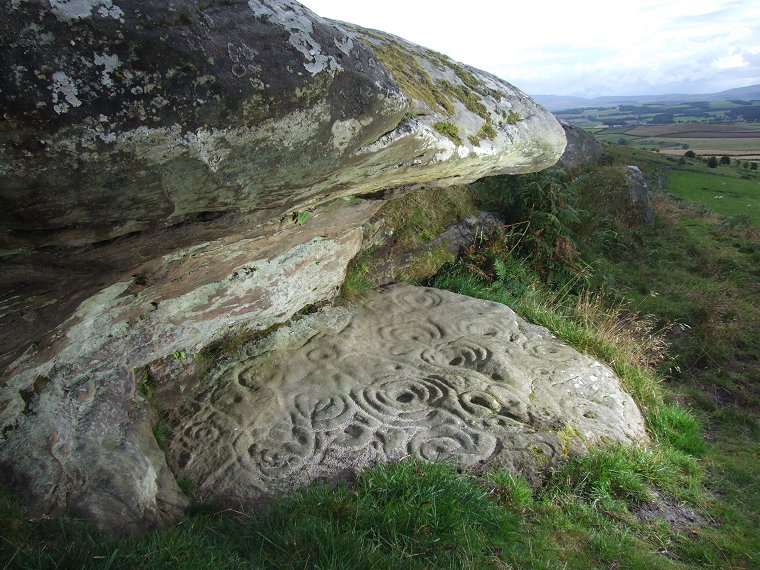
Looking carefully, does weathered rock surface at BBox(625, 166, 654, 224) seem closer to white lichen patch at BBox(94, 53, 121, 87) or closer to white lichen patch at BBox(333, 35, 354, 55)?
white lichen patch at BBox(333, 35, 354, 55)

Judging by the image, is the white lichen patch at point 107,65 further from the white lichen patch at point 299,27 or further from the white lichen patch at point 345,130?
the white lichen patch at point 345,130

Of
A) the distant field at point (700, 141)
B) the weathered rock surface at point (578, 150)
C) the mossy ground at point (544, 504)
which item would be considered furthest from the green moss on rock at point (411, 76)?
the distant field at point (700, 141)

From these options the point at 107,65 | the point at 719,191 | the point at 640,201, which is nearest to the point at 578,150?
the point at 640,201

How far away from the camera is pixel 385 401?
497 centimetres

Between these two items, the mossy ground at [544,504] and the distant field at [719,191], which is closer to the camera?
the mossy ground at [544,504]

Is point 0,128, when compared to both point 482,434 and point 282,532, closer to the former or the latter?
point 282,532

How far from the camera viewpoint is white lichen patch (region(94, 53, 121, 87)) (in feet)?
8.23

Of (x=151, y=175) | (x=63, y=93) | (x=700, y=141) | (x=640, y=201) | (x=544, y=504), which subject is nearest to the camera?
(x=63, y=93)

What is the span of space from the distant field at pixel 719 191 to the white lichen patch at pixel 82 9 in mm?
Answer: 17931

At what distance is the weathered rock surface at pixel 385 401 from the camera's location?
434 centimetres

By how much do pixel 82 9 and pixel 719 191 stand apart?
24752 millimetres

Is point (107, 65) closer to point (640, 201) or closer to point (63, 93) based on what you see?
point (63, 93)

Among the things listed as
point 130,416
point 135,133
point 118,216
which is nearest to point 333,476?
point 130,416

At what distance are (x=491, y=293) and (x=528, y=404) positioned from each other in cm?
290
